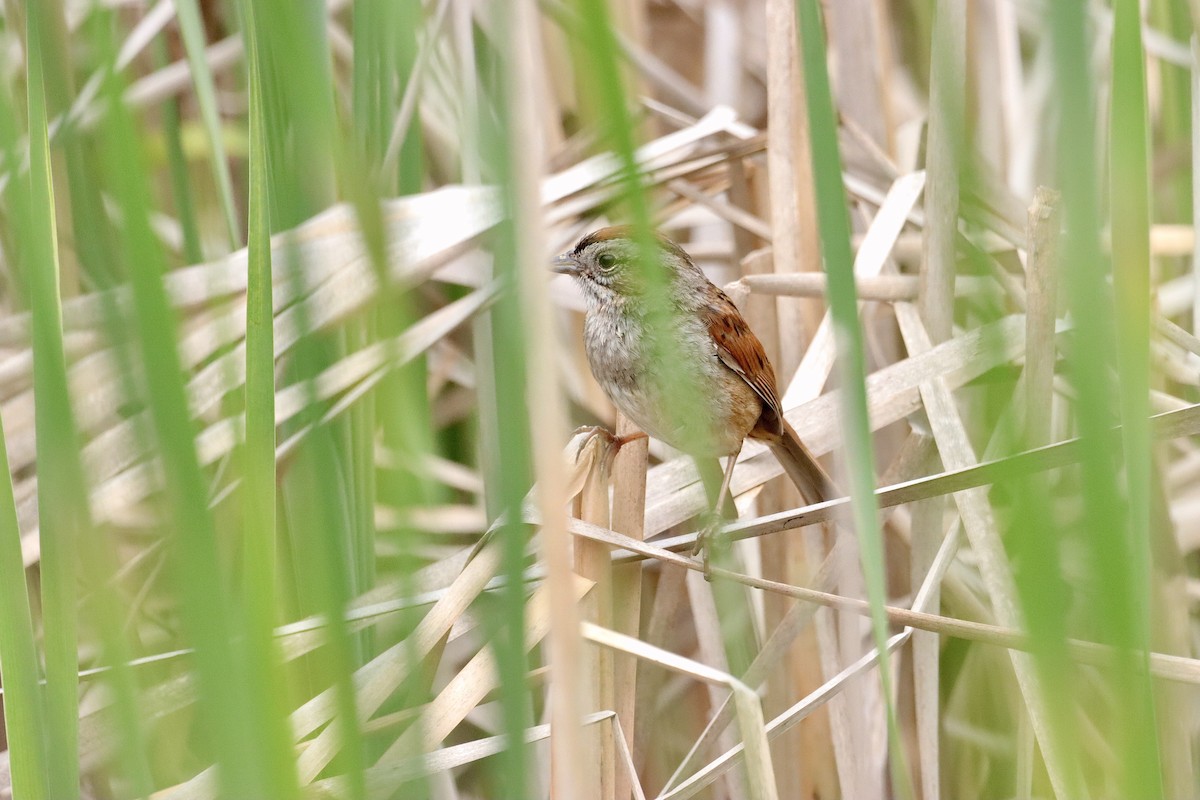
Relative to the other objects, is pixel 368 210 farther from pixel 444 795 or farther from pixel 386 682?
pixel 444 795

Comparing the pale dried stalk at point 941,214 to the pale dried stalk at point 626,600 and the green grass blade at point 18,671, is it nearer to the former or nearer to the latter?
the pale dried stalk at point 626,600

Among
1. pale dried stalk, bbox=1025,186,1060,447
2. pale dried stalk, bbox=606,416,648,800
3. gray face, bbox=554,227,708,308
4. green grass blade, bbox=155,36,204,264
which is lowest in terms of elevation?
pale dried stalk, bbox=606,416,648,800

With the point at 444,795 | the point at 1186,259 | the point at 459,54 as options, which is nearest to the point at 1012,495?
the point at 444,795

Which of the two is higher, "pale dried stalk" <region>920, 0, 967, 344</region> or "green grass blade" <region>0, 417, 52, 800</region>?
"pale dried stalk" <region>920, 0, 967, 344</region>

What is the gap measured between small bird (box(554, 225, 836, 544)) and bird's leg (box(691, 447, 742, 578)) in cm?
2

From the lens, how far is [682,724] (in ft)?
8.36

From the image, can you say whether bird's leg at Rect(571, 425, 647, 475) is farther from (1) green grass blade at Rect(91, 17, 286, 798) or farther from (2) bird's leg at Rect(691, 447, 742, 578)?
(1) green grass blade at Rect(91, 17, 286, 798)

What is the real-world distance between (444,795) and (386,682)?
0.46 metres

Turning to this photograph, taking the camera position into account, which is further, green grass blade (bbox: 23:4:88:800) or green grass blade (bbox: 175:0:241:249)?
green grass blade (bbox: 175:0:241:249)

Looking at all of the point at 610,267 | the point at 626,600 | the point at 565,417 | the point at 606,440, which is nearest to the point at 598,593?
the point at 626,600

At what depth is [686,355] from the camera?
246 centimetres

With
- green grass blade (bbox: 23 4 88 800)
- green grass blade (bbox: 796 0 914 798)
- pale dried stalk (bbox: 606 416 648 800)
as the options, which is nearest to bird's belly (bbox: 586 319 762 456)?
pale dried stalk (bbox: 606 416 648 800)

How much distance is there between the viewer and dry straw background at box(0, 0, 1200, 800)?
3.07 ft

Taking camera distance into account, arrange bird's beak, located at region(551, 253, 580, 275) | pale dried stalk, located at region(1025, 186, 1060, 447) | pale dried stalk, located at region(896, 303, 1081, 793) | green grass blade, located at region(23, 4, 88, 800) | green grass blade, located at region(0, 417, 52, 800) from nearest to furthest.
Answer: green grass blade, located at region(23, 4, 88, 800) → green grass blade, located at region(0, 417, 52, 800) → pale dried stalk, located at region(896, 303, 1081, 793) → pale dried stalk, located at region(1025, 186, 1060, 447) → bird's beak, located at region(551, 253, 580, 275)
